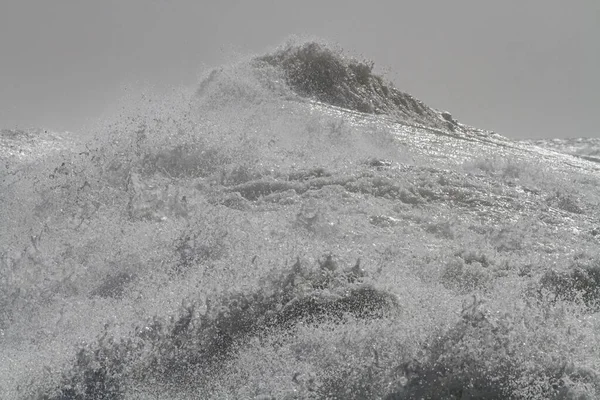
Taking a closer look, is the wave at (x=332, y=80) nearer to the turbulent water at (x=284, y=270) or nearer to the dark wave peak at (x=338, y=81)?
the dark wave peak at (x=338, y=81)

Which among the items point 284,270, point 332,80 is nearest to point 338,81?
point 332,80

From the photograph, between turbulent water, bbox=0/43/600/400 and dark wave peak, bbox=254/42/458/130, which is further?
dark wave peak, bbox=254/42/458/130

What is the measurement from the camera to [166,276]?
15.2 feet

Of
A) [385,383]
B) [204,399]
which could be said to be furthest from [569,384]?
[204,399]

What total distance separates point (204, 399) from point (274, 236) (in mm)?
1947

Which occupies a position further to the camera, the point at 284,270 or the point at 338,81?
the point at 338,81

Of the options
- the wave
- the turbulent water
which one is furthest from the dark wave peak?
the turbulent water

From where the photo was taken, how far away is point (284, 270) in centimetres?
420

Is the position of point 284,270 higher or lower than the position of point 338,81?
lower

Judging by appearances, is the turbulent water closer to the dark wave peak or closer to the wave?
the wave

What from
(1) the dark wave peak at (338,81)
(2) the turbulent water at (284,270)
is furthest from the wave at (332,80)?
(2) the turbulent water at (284,270)

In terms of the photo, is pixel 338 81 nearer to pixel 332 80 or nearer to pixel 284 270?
pixel 332 80

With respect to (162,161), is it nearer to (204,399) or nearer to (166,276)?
(166,276)

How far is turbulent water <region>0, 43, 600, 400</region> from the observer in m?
3.37
